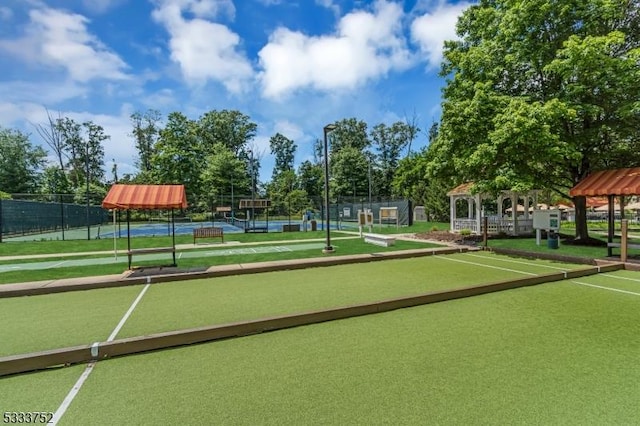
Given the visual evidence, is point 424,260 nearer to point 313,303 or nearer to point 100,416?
point 313,303

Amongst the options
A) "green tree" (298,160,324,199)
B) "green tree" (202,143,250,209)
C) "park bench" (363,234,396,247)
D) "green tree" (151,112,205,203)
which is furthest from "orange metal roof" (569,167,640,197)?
"green tree" (298,160,324,199)

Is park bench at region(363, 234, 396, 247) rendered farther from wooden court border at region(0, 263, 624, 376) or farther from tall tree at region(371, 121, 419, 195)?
tall tree at region(371, 121, 419, 195)

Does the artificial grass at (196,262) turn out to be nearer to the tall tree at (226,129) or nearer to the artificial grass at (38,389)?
the artificial grass at (38,389)

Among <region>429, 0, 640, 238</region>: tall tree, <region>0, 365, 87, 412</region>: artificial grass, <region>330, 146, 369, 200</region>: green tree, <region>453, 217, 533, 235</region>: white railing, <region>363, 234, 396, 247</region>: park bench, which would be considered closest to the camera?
<region>0, 365, 87, 412</region>: artificial grass

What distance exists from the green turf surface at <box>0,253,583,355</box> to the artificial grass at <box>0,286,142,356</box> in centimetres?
1

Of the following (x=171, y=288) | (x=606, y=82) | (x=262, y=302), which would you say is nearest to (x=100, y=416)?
(x=262, y=302)

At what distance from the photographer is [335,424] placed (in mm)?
2711

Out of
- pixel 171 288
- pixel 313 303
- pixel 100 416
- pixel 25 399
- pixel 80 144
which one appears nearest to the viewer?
pixel 100 416

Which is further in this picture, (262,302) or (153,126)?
(153,126)

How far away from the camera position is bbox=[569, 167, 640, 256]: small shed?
9939 millimetres

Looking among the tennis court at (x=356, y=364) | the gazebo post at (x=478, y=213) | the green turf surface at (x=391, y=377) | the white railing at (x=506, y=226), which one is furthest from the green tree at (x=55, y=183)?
the green turf surface at (x=391, y=377)

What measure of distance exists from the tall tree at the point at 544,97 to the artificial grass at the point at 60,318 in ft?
38.9

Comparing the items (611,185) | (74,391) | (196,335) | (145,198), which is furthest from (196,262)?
(611,185)

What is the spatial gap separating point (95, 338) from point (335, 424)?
3.87 meters
